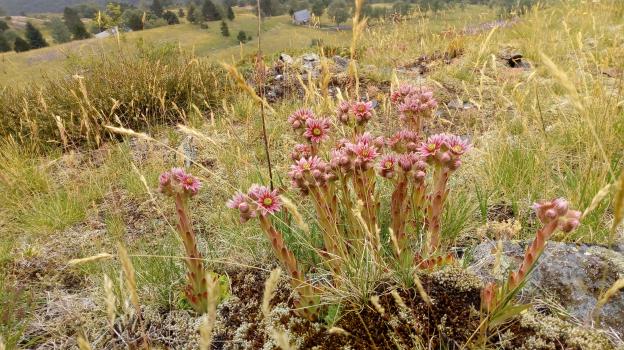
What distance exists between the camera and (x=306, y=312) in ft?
6.11

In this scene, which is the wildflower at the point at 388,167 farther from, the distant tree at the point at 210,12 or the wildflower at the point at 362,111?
the distant tree at the point at 210,12

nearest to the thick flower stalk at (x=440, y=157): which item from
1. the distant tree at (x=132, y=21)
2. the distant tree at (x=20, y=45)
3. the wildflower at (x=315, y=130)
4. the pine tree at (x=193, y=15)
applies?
the wildflower at (x=315, y=130)

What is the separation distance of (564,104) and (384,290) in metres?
3.59

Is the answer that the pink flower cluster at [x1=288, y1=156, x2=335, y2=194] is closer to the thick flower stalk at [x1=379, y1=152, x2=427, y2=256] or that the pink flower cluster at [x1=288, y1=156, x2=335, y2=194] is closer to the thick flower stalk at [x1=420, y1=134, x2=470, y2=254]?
the thick flower stalk at [x1=379, y1=152, x2=427, y2=256]

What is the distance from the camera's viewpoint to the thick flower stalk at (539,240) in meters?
1.38

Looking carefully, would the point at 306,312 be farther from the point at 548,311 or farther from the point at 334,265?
the point at 548,311

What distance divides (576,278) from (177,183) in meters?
1.91

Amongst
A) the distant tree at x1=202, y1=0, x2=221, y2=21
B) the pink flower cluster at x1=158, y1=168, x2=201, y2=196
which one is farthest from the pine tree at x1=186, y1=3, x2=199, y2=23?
the pink flower cluster at x1=158, y1=168, x2=201, y2=196

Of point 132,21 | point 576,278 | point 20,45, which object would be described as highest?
point 132,21

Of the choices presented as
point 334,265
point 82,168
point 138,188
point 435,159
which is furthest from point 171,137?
point 435,159

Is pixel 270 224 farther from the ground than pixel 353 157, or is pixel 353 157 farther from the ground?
pixel 353 157

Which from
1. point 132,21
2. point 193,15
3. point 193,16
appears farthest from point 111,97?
point 193,15

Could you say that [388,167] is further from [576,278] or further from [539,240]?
[576,278]

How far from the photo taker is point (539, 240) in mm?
1454
